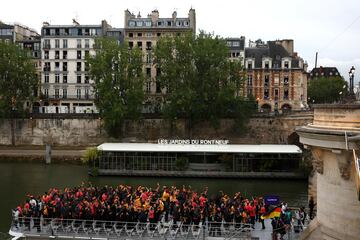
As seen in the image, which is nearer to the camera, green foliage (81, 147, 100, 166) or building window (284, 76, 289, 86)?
green foliage (81, 147, 100, 166)

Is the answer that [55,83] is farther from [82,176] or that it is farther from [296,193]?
[296,193]

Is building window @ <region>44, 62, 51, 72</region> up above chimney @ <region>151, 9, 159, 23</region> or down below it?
below

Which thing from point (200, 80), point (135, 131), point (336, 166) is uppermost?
point (200, 80)

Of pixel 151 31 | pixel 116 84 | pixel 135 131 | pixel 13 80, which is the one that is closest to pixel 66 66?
pixel 13 80

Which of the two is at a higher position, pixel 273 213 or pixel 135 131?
pixel 135 131

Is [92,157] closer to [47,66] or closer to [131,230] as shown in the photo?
[131,230]

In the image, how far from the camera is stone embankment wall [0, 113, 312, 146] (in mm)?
60188

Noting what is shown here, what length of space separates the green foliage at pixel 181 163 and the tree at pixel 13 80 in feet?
85.4

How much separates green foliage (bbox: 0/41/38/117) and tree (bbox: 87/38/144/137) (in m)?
9.15

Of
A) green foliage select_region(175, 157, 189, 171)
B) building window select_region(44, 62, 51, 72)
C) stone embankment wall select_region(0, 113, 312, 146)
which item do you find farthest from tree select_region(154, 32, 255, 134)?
building window select_region(44, 62, 51, 72)

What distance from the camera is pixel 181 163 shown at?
46656mm

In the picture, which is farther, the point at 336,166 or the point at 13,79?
the point at 13,79

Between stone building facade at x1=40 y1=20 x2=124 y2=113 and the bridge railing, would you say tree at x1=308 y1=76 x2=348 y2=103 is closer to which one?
stone building facade at x1=40 y1=20 x2=124 y2=113

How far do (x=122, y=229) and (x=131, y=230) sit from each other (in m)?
0.49
